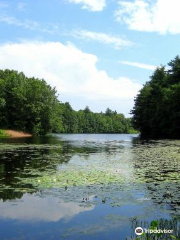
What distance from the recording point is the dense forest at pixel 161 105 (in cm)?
6375

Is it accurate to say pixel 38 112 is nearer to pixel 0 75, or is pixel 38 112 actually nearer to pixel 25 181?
pixel 0 75

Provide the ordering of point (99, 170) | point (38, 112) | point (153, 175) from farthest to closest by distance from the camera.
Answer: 1. point (38, 112)
2. point (99, 170)
3. point (153, 175)

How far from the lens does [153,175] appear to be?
1558 centimetres

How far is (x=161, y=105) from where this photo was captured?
7012 centimetres

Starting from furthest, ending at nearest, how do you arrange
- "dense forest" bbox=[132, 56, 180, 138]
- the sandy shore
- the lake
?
1. the sandy shore
2. "dense forest" bbox=[132, 56, 180, 138]
3. the lake

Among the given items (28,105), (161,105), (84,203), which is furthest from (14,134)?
(84,203)

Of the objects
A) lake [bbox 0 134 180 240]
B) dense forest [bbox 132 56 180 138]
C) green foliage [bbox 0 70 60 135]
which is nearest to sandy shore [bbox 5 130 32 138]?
green foliage [bbox 0 70 60 135]

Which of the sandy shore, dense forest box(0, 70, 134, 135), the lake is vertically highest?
dense forest box(0, 70, 134, 135)

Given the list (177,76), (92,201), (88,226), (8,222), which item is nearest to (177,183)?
(92,201)

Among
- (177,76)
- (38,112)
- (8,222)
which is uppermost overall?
(177,76)

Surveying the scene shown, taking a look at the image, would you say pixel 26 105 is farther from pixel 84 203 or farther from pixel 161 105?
pixel 84 203

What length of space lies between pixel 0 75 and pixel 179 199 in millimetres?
86284

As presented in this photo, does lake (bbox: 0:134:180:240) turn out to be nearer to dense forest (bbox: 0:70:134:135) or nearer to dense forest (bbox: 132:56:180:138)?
dense forest (bbox: 132:56:180:138)

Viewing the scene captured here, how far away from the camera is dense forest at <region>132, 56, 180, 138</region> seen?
63.8m
